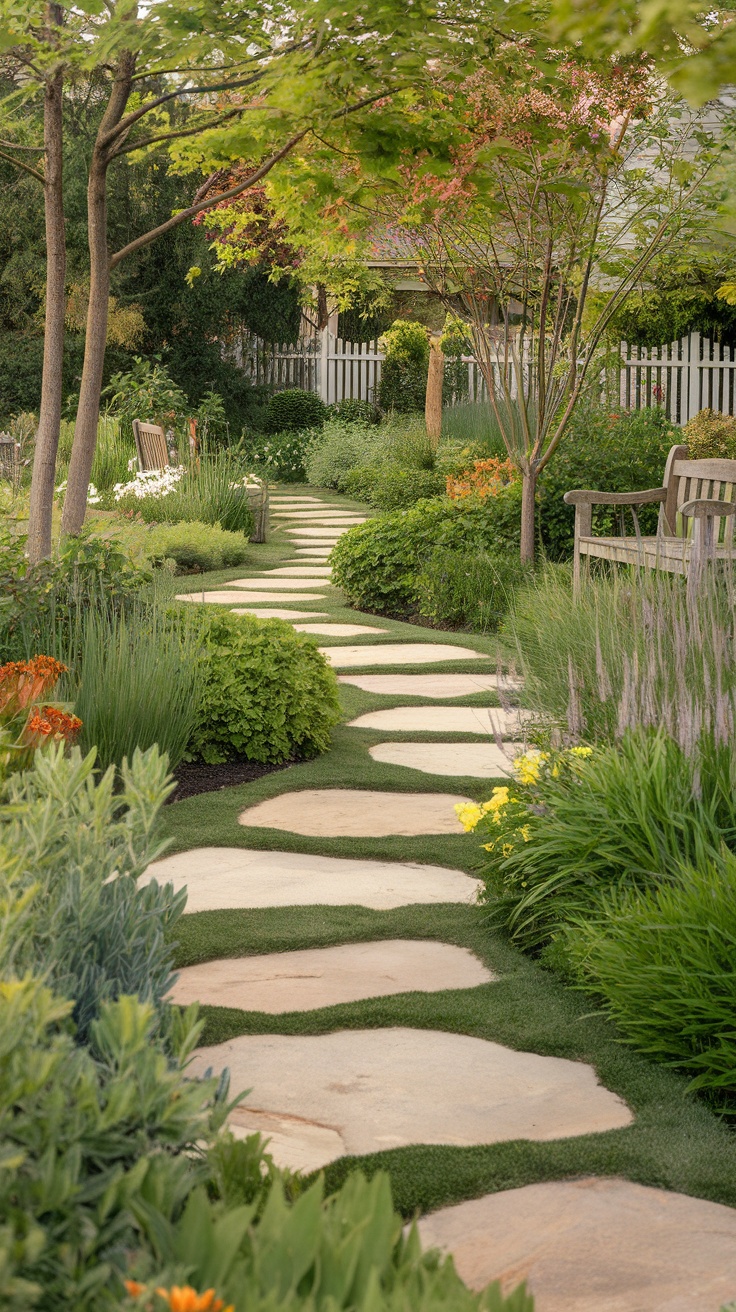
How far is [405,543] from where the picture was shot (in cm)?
888

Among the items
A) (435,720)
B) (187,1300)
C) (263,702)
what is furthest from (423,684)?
(187,1300)

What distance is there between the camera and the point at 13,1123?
113 cm

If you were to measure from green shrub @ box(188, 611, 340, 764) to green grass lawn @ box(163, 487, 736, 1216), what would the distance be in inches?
14.1

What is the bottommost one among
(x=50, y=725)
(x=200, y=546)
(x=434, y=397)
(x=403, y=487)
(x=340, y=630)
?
(x=340, y=630)

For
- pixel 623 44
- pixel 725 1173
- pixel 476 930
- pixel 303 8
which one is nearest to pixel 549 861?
pixel 476 930

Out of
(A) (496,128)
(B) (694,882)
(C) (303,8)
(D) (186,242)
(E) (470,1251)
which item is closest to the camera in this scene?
(E) (470,1251)

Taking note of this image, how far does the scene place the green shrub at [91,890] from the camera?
5.34 ft

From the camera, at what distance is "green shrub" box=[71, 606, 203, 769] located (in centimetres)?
428

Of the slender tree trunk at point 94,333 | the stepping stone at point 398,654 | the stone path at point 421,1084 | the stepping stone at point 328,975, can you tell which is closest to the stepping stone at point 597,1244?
the stone path at point 421,1084

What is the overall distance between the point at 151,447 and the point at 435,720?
8065 mm

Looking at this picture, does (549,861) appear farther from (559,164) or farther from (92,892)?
(559,164)

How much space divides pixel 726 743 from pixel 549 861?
20.8 inches

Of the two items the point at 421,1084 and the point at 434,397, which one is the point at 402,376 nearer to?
the point at 434,397

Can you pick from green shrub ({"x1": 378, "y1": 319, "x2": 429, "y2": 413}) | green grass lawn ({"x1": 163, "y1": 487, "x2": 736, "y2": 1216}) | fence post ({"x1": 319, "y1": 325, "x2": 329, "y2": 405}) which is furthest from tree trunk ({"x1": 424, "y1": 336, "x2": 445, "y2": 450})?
green grass lawn ({"x1": 163, "y1": 487, "x2": 736, "y2": 1216})
